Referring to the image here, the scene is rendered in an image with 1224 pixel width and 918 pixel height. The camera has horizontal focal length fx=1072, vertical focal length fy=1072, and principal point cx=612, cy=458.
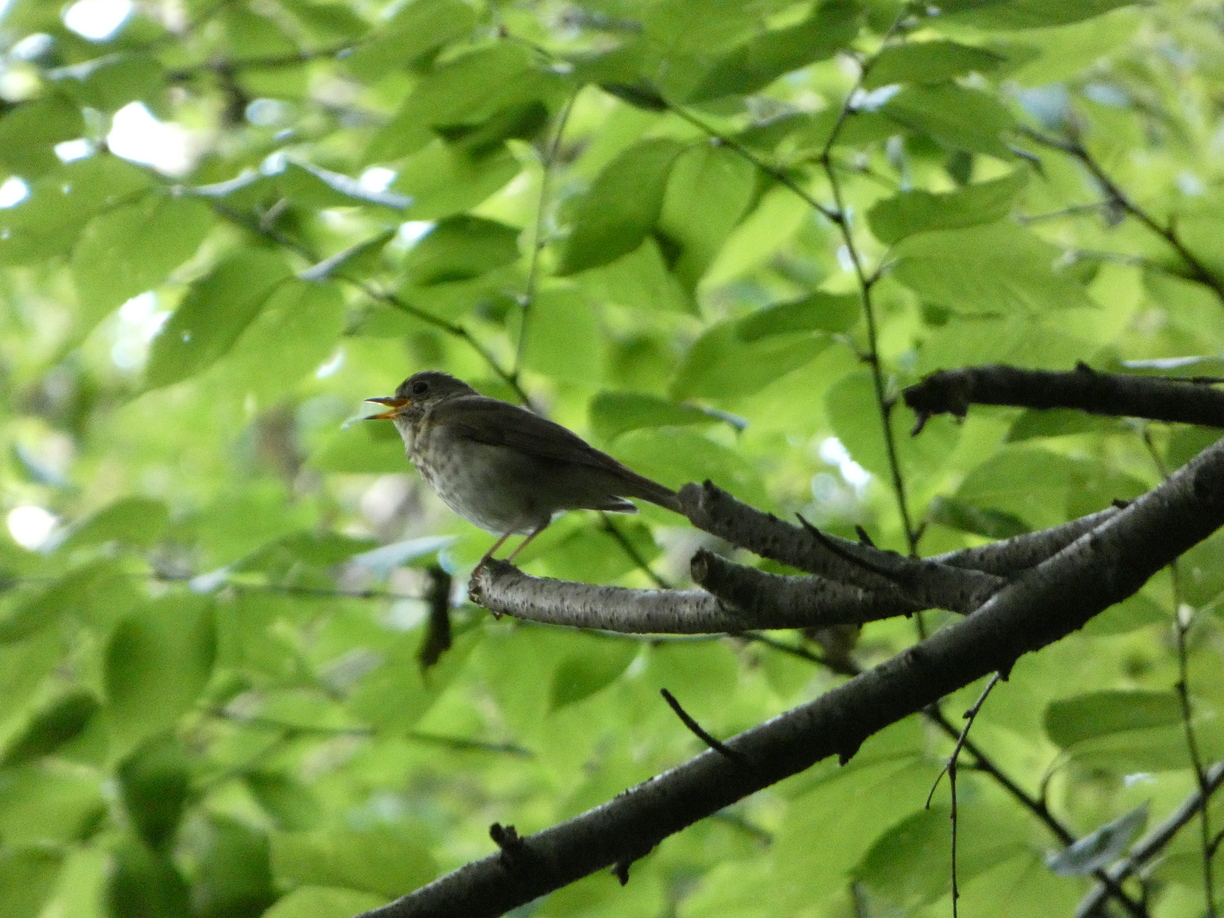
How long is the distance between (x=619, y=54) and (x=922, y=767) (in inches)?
64.9

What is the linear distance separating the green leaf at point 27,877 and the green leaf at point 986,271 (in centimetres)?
274

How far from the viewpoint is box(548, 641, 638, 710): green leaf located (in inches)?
100

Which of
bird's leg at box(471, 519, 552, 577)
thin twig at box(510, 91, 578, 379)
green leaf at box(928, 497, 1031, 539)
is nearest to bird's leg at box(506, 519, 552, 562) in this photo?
bird's leg at box(471, 519, 552, 577)

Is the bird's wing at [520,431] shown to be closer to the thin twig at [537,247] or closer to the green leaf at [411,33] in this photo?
the thin twig at [537,247]

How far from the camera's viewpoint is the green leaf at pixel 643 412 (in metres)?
2.40

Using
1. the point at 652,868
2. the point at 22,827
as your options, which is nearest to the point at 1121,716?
the point at 652,868

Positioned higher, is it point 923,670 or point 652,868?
point 923,670

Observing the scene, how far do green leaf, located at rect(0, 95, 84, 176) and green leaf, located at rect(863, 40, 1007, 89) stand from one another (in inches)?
71.6

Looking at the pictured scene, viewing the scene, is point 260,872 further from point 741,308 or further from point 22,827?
point 741,308

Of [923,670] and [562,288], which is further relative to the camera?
[562,288]

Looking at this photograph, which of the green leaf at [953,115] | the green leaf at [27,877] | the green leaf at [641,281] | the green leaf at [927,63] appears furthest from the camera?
the green leaf at [27,877]

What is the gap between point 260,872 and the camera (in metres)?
2.96

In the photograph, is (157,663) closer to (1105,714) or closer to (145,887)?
(145,887)

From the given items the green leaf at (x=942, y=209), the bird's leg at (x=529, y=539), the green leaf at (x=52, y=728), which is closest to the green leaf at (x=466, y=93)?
the green leaf at (x=942, y=209)
